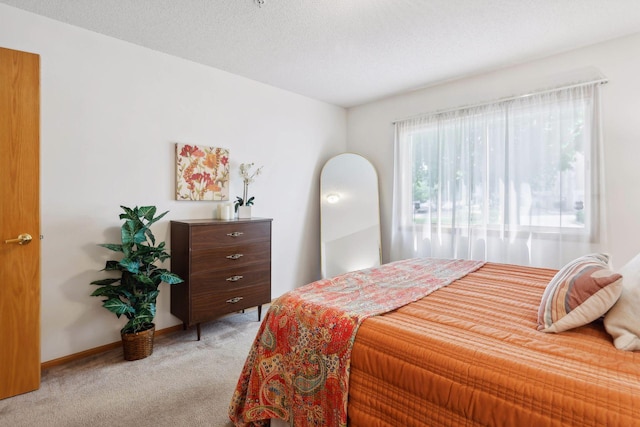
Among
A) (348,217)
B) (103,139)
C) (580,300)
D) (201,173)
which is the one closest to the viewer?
(580,300)

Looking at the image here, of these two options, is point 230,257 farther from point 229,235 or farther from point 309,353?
point 309,353

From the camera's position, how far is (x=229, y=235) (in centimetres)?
291

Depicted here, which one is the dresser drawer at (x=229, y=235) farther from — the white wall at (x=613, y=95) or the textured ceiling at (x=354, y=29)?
the white wall at (x=613, y=95)

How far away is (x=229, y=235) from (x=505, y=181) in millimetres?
2738

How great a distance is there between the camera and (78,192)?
2.46 m

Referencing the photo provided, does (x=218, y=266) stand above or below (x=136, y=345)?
above

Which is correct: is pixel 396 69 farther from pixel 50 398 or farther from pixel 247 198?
pixel 50 398

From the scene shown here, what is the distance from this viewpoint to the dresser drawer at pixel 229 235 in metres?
2.71

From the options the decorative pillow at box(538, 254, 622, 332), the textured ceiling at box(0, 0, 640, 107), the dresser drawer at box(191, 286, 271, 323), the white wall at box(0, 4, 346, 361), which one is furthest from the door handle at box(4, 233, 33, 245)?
the decorative pillow at box(538, 254, 622, 332)

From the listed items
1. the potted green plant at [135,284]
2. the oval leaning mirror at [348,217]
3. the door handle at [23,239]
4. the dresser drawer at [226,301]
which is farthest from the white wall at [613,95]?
the door handle at [23,239]

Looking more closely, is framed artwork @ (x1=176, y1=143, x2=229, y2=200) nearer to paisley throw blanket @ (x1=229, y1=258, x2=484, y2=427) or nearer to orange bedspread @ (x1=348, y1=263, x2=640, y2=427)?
paisley throw blanket @ (x1=229, y1=258, x2=484, y2=427)

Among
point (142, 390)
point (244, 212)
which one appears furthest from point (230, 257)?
point (142, 390)

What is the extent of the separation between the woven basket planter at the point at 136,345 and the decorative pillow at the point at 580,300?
2568 mm

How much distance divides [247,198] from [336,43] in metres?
1.78
